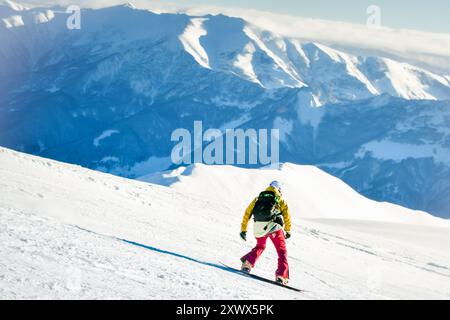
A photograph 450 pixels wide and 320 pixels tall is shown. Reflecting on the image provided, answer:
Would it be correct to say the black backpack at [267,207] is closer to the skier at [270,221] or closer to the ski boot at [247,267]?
the skier at [270,221]

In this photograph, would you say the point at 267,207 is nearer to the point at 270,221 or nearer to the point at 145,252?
the point at 270,221

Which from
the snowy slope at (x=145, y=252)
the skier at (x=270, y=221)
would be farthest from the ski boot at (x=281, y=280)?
the snowy slope at (x=145, y=252)

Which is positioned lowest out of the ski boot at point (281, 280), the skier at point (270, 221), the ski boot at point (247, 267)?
the ski boot at point (281, 280)

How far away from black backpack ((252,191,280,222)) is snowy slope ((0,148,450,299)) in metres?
1.43

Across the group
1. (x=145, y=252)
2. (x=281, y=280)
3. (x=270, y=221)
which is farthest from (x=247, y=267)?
(x=145, y=252)

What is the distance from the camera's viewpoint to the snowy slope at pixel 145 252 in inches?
346

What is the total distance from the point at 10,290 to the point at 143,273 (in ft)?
8.70

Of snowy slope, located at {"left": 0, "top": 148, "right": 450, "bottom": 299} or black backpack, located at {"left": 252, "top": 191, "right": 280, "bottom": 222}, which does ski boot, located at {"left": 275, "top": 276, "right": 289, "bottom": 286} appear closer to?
snowy slope, located at {"left": 0, "top": 148, "right": 450, "bottom": 299}

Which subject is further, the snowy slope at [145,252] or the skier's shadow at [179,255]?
the skier's shadow at [179,255]

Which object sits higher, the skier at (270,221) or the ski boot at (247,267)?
the skier at (270,221)

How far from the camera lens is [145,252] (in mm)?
11898

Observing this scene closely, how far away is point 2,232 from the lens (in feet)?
34.9

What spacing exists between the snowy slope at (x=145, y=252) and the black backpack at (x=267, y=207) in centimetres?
143
